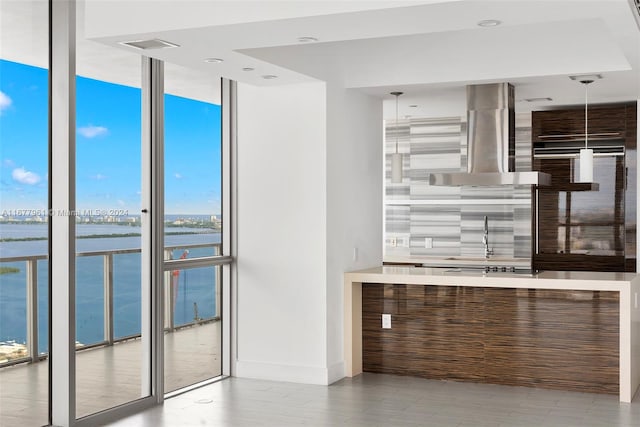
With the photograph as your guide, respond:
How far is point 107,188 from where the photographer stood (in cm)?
537

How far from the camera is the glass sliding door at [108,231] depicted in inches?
202

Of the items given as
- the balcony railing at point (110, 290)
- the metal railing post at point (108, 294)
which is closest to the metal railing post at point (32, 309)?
the balcony railing at point (110, 290)

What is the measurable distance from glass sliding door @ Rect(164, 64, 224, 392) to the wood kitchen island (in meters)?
1.16

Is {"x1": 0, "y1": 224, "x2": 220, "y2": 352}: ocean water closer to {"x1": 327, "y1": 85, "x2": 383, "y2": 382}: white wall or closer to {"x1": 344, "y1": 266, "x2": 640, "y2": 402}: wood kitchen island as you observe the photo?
{"x1": 327, "y1": 85, "x2": 383, "y2": 382}: white wall

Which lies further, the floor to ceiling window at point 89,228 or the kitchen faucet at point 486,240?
the kitchen faucet at point 486,240

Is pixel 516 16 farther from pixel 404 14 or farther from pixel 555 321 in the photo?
pixel 555 321

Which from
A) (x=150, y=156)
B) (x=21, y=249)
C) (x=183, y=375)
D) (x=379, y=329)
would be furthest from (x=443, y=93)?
(x=21, y=249)

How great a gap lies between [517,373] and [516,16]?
3271 mm

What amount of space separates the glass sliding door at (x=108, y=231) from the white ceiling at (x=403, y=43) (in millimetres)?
169

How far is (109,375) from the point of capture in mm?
5410

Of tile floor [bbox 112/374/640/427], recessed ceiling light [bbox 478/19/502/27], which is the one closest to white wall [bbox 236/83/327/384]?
tile floor [bbox 112/374/640/427]

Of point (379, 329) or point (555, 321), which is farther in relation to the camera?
point (379, 329)

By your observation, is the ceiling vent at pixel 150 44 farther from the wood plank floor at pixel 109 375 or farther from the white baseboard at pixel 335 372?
the white baseboard at pixel 335 372

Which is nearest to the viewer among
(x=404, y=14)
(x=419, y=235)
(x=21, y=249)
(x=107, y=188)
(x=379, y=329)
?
(x=404, y=14)
